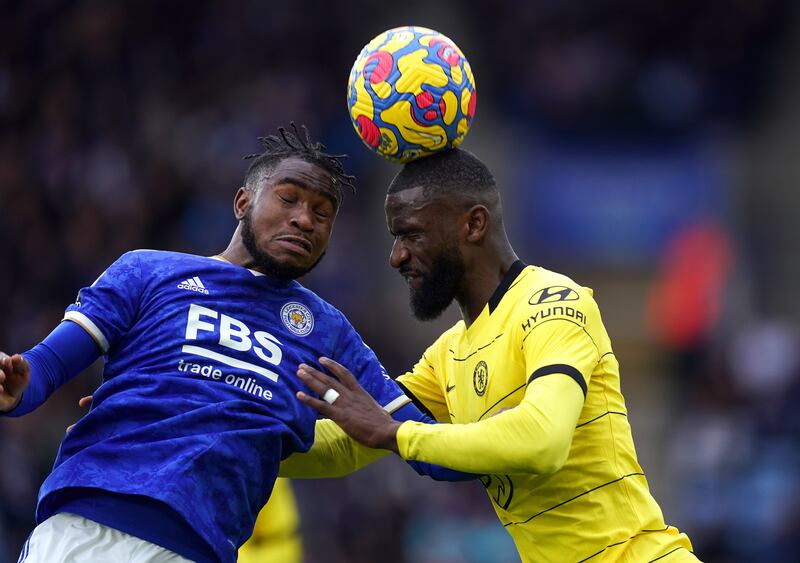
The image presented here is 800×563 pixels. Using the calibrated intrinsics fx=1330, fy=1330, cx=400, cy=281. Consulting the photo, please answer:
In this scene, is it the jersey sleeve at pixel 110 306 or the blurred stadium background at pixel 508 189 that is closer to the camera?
the jersey sleeve at pixel 110 306

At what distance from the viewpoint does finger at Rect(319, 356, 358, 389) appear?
5008 millimetres

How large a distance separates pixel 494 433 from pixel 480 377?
22.1 inches

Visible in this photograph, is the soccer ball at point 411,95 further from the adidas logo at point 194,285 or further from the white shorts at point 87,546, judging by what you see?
the white shorts at point 87,546

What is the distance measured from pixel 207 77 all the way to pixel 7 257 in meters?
3.86

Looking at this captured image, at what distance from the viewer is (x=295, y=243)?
205 inches

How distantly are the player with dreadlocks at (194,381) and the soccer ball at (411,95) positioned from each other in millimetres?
259

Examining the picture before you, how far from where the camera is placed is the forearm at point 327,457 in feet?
18.1

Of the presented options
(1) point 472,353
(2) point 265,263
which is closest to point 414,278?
(1) point 472,353

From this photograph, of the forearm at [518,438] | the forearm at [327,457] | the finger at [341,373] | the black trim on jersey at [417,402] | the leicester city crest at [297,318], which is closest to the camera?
the forearm at [518,438]

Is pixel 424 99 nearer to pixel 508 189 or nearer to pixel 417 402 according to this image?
pixel 417 402

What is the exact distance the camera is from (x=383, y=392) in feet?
17.7

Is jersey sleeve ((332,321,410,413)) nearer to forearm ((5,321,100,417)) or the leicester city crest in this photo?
the leicester city crest

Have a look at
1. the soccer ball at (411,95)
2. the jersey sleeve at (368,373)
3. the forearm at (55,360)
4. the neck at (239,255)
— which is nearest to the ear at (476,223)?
the soccer ball at (411,95)

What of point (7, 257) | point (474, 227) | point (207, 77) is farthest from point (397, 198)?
point (207, 77)
